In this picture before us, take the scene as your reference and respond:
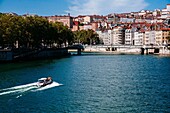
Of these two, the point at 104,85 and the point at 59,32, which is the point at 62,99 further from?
the point at 59,32

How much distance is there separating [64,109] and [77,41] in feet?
492

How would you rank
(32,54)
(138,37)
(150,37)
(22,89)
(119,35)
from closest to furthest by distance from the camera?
(22,89) → (32,54) → (150,37) → (138,37) → (119,35)

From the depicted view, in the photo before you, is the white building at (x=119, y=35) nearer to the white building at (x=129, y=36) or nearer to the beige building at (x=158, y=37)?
the white building at (x=129, y=36)

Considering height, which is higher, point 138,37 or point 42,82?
point 138,37

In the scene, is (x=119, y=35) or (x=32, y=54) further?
(x=119, y=35)

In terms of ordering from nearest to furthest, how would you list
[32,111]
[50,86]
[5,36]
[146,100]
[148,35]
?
[32,111], [146,100], [50,86], [5,36], [148,35]

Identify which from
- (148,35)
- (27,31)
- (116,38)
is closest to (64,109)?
(27,31)

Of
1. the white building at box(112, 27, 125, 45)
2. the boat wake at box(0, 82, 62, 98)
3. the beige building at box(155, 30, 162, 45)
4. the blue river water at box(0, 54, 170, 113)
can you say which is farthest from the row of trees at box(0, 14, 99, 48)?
the white building at box(112, 27, 125, 45)

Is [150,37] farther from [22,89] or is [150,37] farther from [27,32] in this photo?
[22,89]

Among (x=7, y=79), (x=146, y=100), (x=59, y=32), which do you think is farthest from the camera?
(x=59, y=32)

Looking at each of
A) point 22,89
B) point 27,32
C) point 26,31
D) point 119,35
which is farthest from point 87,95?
point 119,35

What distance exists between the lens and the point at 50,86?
41906mm

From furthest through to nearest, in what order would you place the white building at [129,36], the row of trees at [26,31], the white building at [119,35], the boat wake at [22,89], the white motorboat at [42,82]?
the white building at [119,35]
the white building at [129,36]
the row of trees at [26,31]
the white motorboat at [42,82]
the boat wake at [22,89]

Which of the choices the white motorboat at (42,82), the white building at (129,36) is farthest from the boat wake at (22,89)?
the white building at (129,36)
